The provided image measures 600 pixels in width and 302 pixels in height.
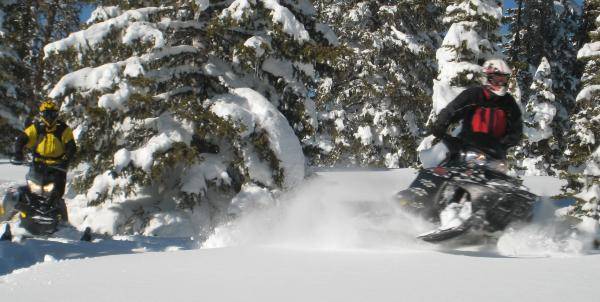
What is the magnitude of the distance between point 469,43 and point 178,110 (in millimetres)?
9271

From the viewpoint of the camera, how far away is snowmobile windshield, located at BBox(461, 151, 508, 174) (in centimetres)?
610

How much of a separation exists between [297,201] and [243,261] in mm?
3207

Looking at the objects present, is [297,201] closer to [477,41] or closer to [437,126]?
[437,126]

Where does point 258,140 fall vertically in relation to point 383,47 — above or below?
below

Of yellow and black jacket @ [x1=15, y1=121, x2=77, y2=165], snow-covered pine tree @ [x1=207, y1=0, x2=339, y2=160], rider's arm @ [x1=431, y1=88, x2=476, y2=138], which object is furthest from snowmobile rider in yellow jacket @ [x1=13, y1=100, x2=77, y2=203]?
rider's arm @ [x1=431, y1=88, x2=476, y2=138]

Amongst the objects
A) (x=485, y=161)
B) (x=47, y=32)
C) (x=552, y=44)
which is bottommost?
(x=485, y=161)

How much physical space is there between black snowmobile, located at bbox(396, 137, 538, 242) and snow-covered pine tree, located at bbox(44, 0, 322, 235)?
16.0ft

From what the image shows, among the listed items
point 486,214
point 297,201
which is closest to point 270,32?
point 297,201

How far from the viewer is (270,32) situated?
11539mm

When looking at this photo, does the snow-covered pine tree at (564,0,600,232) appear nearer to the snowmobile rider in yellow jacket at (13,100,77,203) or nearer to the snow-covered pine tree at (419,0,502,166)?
the snow-covered pine tree at (419,0,502,166)

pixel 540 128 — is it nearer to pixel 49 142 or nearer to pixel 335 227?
pixel 335 227

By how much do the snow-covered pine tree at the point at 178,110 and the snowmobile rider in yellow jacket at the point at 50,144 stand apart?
1156 millimetres

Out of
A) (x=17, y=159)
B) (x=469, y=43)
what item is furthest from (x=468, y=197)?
(x=469, y=43)

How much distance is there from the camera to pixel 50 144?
895cm
